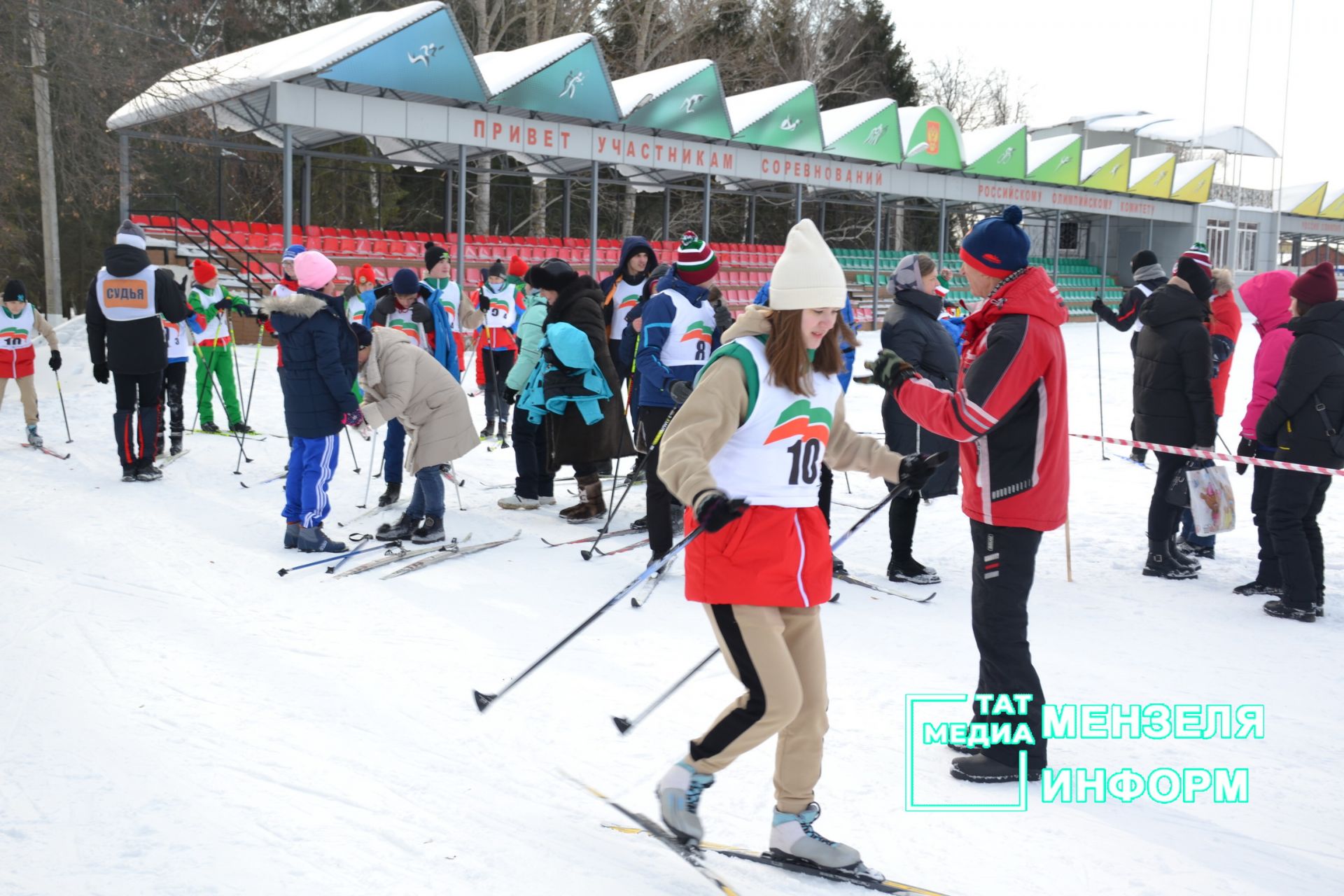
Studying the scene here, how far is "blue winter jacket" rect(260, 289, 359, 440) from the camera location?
20.6ft

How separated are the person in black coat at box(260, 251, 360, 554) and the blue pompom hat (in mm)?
3903

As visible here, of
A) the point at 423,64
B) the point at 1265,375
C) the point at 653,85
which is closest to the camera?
the point at 1265,375

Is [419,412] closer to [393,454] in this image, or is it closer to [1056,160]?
[393,454]

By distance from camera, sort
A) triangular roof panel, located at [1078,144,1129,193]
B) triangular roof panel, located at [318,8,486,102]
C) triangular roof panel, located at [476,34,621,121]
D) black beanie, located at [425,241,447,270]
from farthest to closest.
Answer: triangular roof panel, located at [1078,144,1129,193] < triangular roof panel, located at [476,34,621,121] < triangular roof panel, located at [318,8,486,102] < black beanie, located at [425,241,447,270]

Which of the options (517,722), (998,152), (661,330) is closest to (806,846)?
(517,722)

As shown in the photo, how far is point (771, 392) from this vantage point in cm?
289

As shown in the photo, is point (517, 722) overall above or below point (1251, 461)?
below

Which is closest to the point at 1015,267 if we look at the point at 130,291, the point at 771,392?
the point at 771,392

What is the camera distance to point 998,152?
1107 inches

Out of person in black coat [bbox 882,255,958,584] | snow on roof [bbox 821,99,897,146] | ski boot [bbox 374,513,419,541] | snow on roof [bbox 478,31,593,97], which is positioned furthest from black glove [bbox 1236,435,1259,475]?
snow on roof [bbox 821,99,897,146]

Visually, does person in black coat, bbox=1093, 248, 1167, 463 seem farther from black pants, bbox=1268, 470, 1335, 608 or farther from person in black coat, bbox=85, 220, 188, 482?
person in black coat, bbox=85, 220, 188, 482

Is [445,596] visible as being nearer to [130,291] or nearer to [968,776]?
[968,776]

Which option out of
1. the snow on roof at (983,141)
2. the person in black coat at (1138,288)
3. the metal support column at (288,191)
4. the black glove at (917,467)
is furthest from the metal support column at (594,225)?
the black glove at (917,467)

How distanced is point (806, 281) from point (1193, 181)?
3877cm
